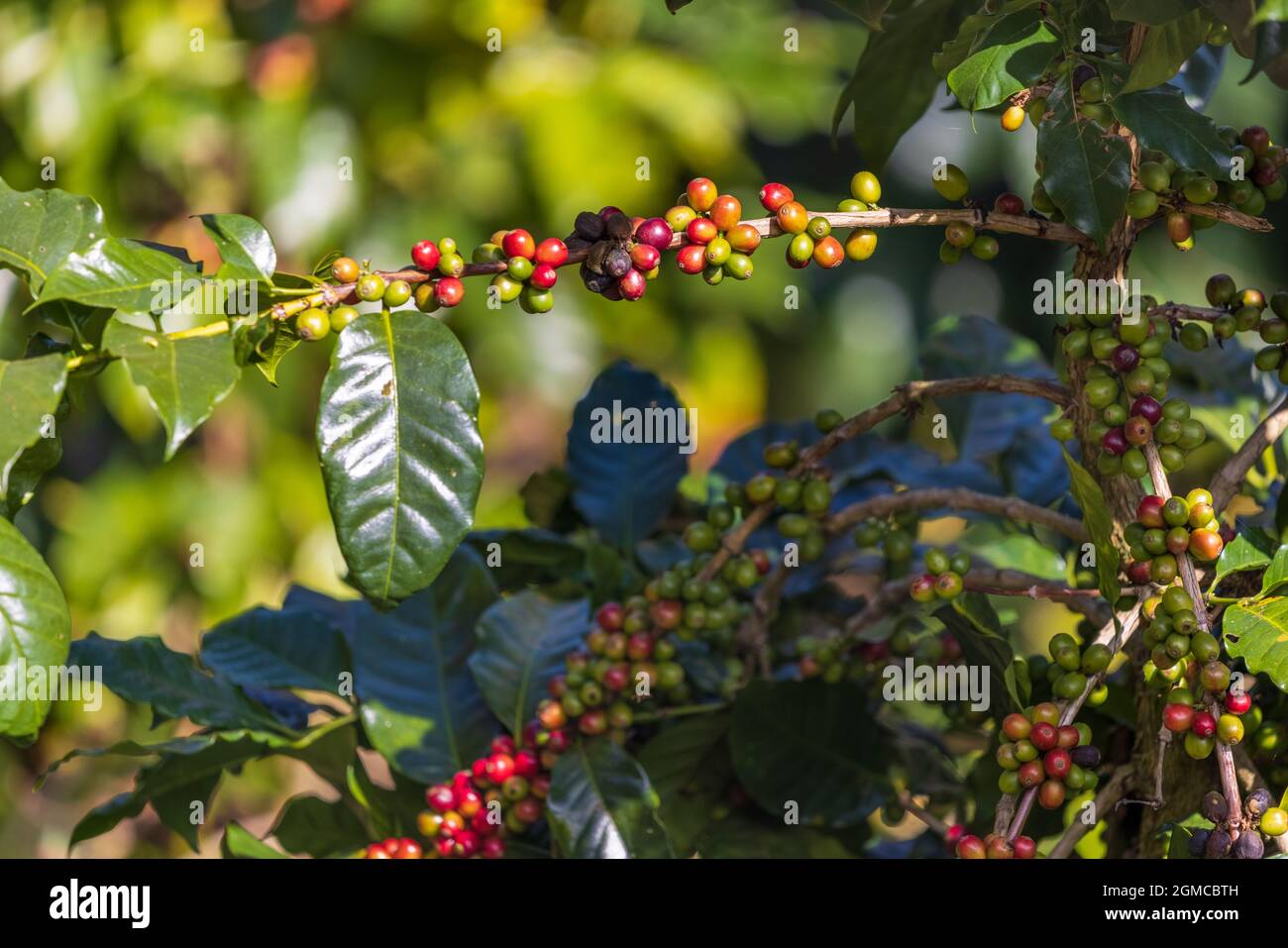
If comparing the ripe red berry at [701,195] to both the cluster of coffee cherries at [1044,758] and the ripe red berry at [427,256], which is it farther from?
the cluster of coffee cherries at [1044,758]

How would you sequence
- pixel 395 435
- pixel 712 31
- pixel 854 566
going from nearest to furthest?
1. pixel 395 435
2. pixel 854 566
3. pixel 712 31

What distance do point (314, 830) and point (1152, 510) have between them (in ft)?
1.74

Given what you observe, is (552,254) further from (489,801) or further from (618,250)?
(489,801)

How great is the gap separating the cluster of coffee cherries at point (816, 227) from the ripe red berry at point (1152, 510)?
168 mm

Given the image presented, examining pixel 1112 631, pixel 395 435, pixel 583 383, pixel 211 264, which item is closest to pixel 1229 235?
pixel 583 383

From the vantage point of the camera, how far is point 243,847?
73cm

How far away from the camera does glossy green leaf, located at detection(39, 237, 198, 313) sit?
0.50 m

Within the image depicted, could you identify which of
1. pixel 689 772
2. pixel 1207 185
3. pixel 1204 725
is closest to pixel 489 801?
pixel 689 772

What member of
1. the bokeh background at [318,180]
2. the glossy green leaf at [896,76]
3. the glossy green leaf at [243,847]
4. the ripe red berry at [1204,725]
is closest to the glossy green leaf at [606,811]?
the glossy green leaf at [243,847]

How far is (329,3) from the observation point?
8.39ft

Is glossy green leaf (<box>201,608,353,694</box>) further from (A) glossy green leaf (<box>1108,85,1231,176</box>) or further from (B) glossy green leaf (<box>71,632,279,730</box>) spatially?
(A) glossy green leaf (<box>1108,85,1231,176</box>)
